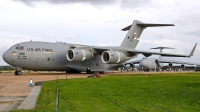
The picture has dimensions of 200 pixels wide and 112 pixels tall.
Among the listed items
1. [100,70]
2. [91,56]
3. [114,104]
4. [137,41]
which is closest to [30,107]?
[114,104]

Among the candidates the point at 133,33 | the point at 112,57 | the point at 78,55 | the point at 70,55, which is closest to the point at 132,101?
the point at 78,55

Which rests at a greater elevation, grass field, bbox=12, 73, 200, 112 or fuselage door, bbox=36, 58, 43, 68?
fuselage door, bbox=36, 58, 43, 68

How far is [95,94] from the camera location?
40.8 ft

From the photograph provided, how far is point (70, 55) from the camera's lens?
3259cm

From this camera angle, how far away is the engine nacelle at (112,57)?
32094 mm

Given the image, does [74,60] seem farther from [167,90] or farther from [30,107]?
[30,107]

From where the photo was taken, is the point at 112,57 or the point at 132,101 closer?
the point at 132,101

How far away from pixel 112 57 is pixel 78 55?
13.3 ft

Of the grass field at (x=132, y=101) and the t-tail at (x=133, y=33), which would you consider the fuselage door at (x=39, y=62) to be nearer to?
the t-tail at (x=133, y=33)

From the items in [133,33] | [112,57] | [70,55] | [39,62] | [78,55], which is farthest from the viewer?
[133,33]

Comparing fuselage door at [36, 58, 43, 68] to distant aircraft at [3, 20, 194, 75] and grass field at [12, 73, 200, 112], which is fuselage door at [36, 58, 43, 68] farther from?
grass field at [12, 73, 200, 112]

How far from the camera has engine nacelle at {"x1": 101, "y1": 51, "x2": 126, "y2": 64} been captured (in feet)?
105

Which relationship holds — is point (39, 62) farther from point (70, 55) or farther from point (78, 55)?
point (78, 55)

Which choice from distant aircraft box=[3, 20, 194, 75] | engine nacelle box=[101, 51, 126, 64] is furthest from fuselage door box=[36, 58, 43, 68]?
engine nacelle box=[101, 51, 126, 64]
